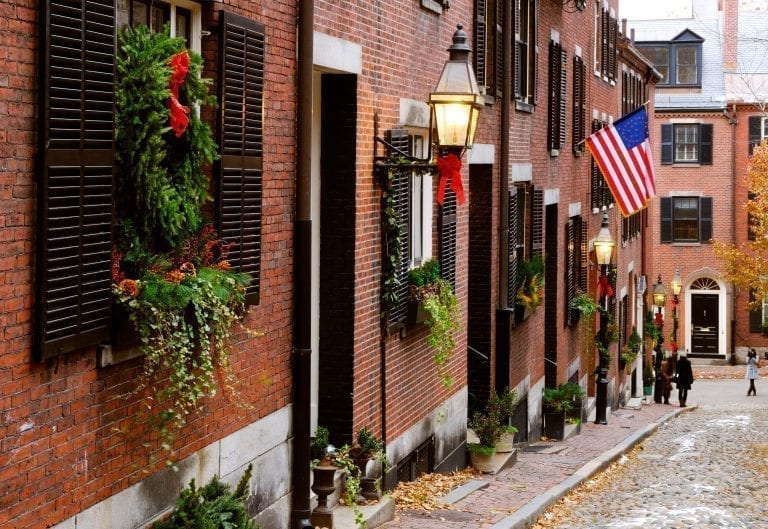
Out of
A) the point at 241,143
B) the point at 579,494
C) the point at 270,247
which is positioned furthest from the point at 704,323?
the point at 241,143

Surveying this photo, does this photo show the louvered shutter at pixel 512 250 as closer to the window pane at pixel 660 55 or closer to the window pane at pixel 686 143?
the window pane at pixel 686 143

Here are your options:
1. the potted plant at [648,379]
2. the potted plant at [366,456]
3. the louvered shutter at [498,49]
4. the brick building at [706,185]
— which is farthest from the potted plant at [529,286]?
the brick building at [706,185]

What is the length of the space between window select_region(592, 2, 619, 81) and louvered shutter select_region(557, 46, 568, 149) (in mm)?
4985

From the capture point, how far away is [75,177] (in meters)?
5.84

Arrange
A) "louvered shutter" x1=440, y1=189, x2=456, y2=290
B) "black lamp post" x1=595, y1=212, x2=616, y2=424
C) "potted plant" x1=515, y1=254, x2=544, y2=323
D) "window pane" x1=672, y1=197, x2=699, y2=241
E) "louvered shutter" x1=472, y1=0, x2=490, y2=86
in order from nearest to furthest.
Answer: "louvered shutter" x1=440, y1=189, x2=456, y2=290 < "louvered shutter" x1=472, y1=0, x2=490, y2=86 < "potted plant" x1=515, y1=254, x2=544, y2=323 < "black lamp post" x1=595, y1=212, x2=616, y2=424 < "window pane" x1=672, y1=197, x2=699, y2=241

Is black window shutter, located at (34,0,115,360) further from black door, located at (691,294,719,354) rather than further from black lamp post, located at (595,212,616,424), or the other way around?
black door, located at (691,294,719,354)

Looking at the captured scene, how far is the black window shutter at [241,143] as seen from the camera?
762 cm

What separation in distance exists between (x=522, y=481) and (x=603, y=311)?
11936 millimetres


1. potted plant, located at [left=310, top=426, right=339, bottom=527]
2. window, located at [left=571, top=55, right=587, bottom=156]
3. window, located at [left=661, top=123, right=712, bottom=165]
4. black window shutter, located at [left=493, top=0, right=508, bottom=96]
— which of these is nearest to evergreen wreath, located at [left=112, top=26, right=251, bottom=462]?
potted plant, located at [left=310, top=426, right=339, bottom=527]

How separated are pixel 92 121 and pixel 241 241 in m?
2.05

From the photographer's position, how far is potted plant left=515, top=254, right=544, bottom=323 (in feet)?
60.1

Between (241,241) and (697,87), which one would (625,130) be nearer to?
(241,241)

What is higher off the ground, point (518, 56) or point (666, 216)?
point (518, 56)

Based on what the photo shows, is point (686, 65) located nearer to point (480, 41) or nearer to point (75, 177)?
point (480, 41)
